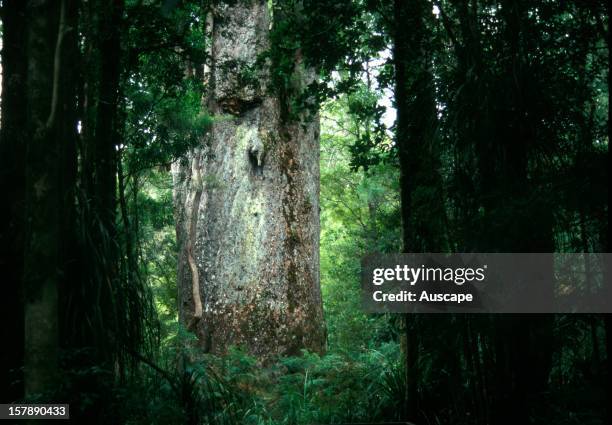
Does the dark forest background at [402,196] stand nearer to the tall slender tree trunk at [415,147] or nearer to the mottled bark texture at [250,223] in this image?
the tall slender tree trunk at [415,147]

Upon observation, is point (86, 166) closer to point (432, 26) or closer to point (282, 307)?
point (432, 26)

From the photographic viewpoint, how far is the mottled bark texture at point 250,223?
9.44 meters

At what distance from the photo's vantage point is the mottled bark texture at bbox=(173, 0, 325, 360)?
31.0 ft

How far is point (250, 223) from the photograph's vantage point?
31.7 ft

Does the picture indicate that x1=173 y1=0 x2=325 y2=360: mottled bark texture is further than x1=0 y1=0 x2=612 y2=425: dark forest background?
Yes

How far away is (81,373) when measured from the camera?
434 cm

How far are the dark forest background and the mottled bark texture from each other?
2.81m

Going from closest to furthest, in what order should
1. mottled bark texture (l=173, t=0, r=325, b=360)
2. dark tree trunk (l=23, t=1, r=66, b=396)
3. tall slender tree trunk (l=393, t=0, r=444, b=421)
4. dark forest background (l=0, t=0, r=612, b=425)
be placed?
dark tree trunk (l=23, t=1, r=66, b=396), dark forest background (l=0, t=0, r=612, b=425), tall slender tree trunk (l=393, t=0, r=444, b=421), mottled bark texture (l=173, t=0, r=325, b=360)

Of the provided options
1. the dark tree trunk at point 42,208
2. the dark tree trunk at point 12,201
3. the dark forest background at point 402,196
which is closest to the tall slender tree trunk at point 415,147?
the dark forest background at point 402,196

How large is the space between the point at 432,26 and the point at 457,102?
4.03 feet

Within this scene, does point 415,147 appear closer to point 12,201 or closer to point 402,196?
point 402,196
